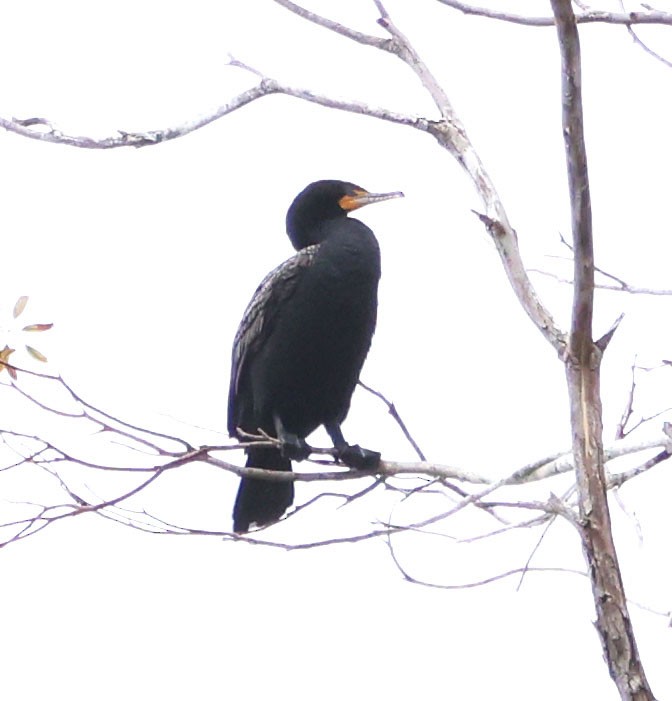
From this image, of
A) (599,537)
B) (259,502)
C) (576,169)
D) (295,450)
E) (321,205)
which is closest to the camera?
(576,169)

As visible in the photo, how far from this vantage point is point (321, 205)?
4695 millimetres

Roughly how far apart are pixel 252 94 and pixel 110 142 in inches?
16.6

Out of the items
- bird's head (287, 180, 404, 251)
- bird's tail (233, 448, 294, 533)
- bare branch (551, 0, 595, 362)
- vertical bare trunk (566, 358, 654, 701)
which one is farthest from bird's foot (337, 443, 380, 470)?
bare branch (551, 0, 595, 362)

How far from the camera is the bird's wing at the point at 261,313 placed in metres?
4.33

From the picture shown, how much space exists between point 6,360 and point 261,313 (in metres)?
1.51

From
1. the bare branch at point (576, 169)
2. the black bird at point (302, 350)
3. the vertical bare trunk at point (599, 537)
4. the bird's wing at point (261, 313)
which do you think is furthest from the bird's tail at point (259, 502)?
the bare branch at point (576, 169)

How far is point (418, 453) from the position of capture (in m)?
3.30

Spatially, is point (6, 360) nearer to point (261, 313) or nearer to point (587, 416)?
point (587, 416)

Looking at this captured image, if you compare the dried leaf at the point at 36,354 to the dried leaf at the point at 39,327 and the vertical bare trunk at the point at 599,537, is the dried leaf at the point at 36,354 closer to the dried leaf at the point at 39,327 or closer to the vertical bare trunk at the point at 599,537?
the dried leaf at the point at 39,327

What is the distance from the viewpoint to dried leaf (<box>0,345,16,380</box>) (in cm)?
276

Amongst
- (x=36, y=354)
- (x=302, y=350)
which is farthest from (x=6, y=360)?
(x=302, y=350)

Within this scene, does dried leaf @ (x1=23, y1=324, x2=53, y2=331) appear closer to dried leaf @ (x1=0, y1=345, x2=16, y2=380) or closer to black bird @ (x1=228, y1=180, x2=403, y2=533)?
dried leaf @ (x1=0, y1=345, x2=16, y2=380)

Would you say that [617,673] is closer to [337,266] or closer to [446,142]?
[446,142]

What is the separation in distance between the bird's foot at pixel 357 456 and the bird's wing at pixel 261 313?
54cm
